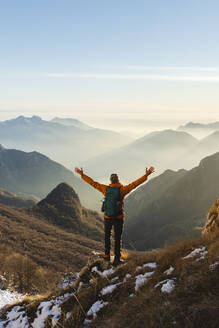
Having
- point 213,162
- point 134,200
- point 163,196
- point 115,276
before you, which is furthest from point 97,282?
point 134,200

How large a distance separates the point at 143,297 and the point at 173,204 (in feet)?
506

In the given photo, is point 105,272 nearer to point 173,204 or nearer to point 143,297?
point 143,297

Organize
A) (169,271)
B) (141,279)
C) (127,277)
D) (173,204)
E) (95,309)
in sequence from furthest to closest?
(173,204) → (127,277) → (141,279) → (169,271) → (95,309)

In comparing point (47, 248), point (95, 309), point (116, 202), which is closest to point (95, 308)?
point (95, 309)

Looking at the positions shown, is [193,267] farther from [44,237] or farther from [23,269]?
[44,237]

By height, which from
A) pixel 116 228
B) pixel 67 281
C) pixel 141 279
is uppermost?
pixel 116 228

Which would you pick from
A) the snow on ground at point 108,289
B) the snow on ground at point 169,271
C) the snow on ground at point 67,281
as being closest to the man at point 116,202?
the snow on ground at point 108,289

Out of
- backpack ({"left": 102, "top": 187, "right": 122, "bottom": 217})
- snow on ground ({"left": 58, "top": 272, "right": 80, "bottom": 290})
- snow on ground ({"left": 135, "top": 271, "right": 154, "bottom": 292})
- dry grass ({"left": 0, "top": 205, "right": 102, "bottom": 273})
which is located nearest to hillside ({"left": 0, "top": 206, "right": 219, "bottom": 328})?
snow on ground ({"left": 135, "top": 271, "right": 154, "bottom": 292})

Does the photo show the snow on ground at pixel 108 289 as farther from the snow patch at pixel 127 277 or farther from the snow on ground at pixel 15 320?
the snow on ground at pixel 15 320

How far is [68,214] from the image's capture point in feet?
358

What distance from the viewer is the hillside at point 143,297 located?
4.65 m

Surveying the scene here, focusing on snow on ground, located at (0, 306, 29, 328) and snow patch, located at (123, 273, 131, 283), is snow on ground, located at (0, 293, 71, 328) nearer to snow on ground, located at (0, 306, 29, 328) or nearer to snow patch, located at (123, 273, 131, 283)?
snow on ground, located at (0, 306, 29, 328)

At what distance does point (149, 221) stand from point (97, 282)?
140200 mm

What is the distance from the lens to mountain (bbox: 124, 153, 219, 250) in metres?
123
